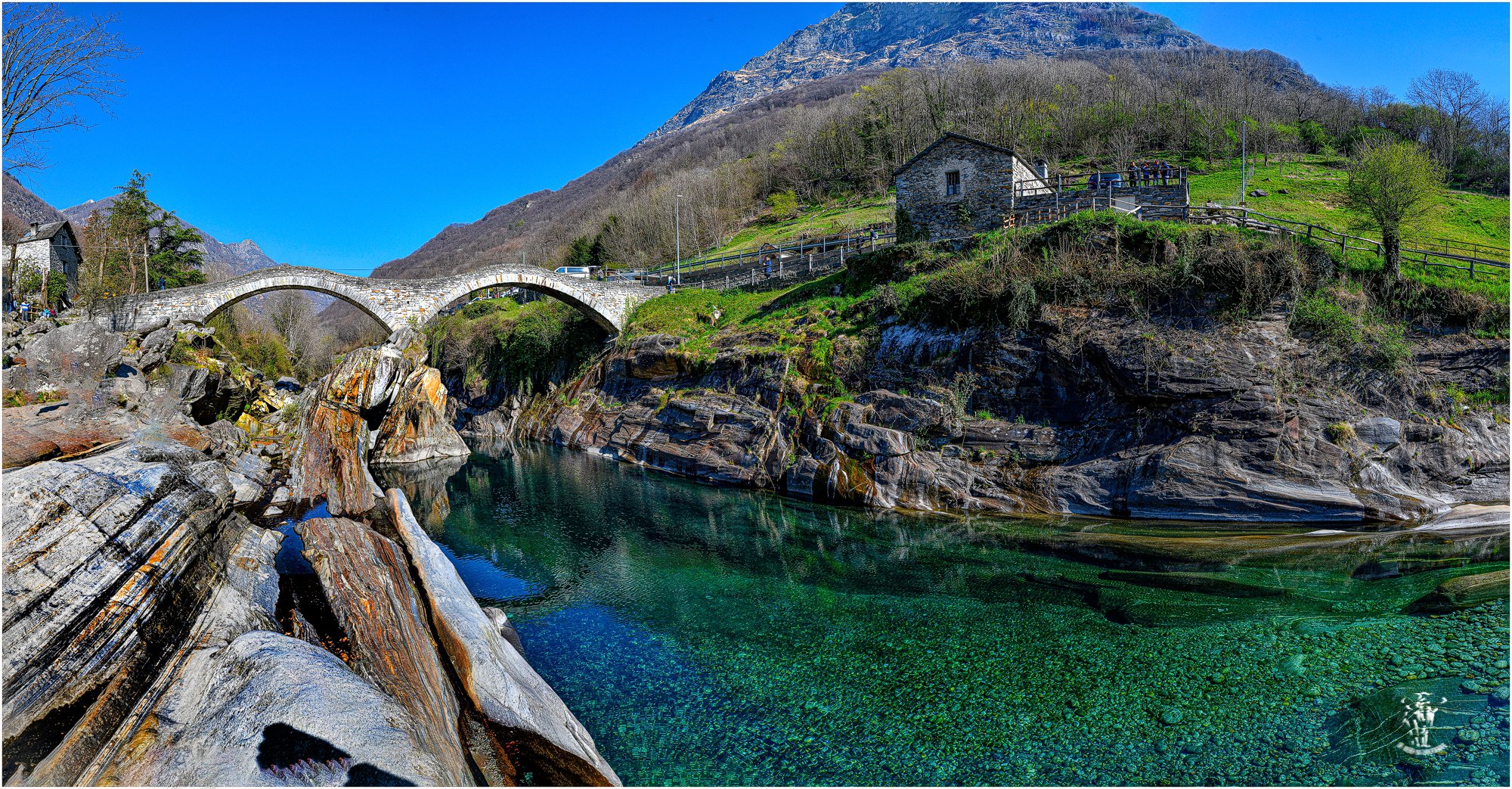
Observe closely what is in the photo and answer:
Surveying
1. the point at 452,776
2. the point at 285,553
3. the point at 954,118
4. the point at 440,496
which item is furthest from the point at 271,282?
the point at 954,118

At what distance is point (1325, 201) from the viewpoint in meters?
34.0

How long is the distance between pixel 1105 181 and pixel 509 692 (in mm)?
33539

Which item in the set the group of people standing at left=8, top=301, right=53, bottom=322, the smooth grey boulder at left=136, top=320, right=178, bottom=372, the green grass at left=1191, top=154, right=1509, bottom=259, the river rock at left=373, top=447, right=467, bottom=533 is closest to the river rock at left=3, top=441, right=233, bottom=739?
the river rock at left=373, top=447, right=467, bottom=533

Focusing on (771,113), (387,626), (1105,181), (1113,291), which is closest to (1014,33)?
(771,113)

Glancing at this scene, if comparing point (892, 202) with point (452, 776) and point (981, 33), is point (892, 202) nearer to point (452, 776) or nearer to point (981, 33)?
point (452, 776)

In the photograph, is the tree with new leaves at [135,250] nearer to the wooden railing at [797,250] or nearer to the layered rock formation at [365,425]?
the layered rock formation at [365,425]

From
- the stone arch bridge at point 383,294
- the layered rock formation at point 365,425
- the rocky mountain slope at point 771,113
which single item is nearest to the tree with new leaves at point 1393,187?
the layered rock formation at point 365,425

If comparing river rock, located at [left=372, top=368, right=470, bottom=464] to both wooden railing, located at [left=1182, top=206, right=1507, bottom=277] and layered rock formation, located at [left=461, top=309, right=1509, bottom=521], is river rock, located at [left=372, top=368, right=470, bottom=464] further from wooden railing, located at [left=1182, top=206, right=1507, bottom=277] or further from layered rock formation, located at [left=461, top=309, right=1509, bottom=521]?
wooden railing, located at [left=1182, top=206, right=1507, bottom=277]

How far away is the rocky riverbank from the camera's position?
527cm

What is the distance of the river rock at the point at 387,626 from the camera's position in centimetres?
627

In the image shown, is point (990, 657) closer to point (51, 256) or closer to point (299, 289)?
point (299, 289)

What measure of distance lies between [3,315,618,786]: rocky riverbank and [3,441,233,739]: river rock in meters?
0.02

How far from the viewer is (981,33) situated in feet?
493

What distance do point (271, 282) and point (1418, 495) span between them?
42.9 metres
